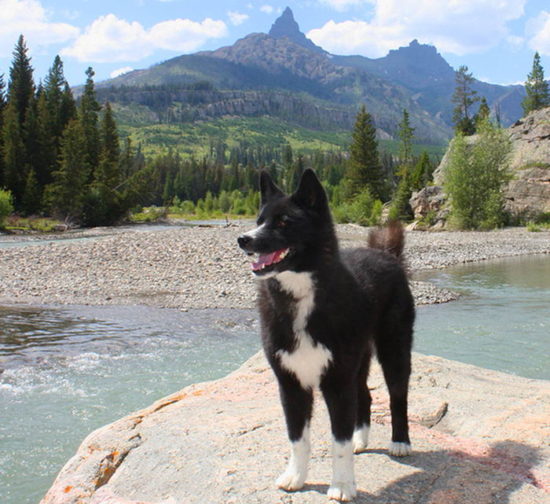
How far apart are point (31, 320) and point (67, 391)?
623cm

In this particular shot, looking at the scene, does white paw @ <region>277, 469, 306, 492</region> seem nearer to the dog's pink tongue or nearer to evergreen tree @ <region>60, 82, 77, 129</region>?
the dog's pink tongue

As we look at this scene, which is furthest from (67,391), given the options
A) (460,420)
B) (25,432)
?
(460,420)

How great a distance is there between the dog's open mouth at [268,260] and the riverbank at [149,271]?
11.7 meters

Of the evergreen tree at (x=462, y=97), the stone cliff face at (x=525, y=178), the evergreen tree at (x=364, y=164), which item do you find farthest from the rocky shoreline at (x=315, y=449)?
the evergreen tree at (x=462, y=97)

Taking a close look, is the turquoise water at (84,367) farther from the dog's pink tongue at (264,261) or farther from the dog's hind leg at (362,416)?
the dog's pink tongue at (264,261)

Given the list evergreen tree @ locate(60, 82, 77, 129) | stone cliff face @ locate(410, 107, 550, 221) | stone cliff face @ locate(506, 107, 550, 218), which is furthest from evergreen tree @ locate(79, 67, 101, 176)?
stone cliff face @ locate(506, 107, 550, 218)

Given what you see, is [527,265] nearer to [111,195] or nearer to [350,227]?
[350,227]

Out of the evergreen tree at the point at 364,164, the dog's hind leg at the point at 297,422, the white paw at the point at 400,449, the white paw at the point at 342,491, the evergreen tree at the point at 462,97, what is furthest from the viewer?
the evergreen tree at the point at 462,97

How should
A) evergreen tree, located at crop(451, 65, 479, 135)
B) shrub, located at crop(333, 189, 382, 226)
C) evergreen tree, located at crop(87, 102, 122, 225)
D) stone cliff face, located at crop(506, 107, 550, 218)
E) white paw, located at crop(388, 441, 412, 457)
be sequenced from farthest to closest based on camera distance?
evergreen tree, located at crop(451, 65, 479, 135)
shrub, located at crop(333, 189, 382, 226)
evergreen tree, located at crop(87, 102, 122, 225)
stone cliff face, located at crop(506, 107, 550, 218)
white paw, located at crop(388, 441, 412, 457)

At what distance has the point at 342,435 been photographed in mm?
3615

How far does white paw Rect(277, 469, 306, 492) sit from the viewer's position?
3.70 meters

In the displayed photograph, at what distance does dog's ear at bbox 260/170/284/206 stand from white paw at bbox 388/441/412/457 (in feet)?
7.69

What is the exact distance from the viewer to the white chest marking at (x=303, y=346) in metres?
3.65

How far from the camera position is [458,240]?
38.5 metres
